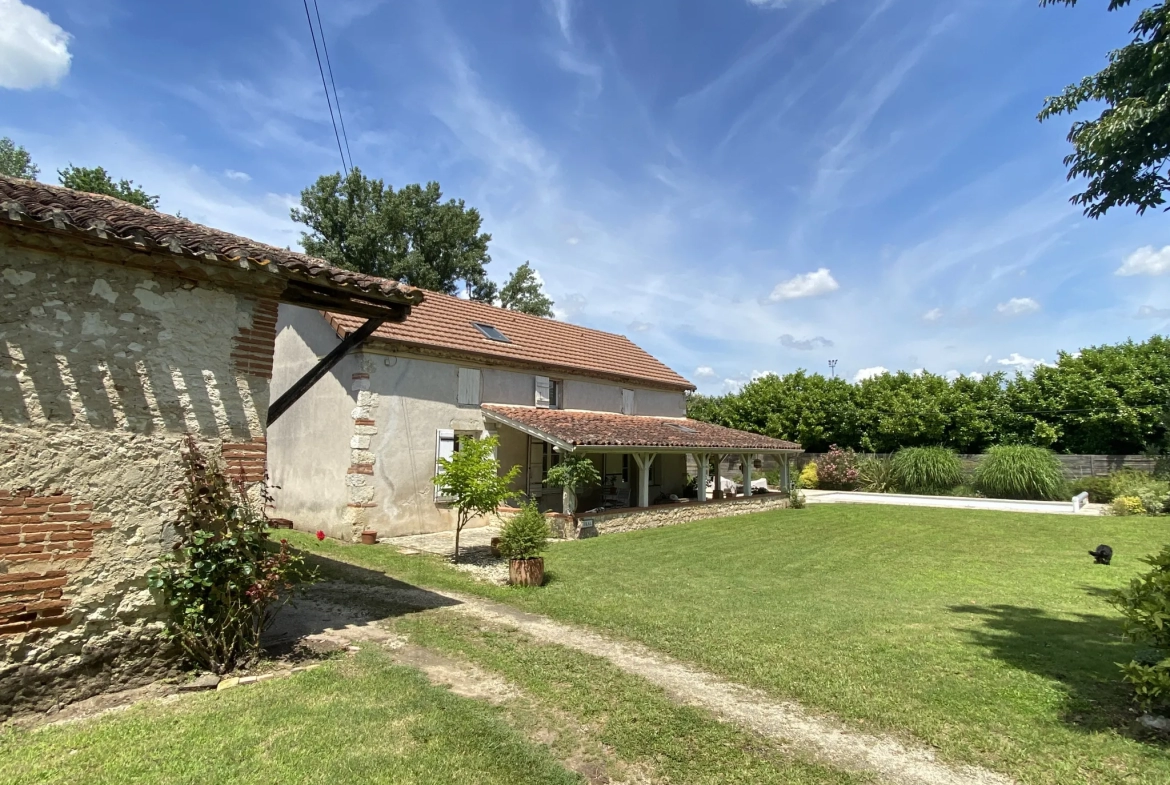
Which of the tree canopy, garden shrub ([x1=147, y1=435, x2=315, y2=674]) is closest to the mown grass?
garden shrub ([x1=147, y1=435, x2=315, y2=674])

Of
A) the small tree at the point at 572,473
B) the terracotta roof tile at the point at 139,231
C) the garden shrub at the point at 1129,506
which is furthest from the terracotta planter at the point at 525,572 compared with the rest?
the garden shrub at the point at 1129,506

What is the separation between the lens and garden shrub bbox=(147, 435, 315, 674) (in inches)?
173

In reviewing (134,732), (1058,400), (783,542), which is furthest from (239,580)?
(1058,400)

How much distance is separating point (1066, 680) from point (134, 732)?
6910mm

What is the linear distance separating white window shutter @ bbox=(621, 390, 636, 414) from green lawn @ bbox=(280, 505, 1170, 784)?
593cm

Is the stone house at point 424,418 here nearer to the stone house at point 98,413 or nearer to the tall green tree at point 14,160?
the stone house at point 98,413

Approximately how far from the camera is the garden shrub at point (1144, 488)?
58.5 ft

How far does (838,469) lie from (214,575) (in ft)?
88.4

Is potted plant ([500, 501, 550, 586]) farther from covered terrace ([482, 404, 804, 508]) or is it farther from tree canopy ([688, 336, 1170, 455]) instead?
tree canopy ([688, 336, 1170, 455])

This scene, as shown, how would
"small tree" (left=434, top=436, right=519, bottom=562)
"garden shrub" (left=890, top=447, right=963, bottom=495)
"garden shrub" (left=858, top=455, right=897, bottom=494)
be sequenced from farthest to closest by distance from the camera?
"garden shrub" (left=858, top=455, right=897, bottom=494), "garden shrub" (left=890, top=447, right=963, bottom=495), "small tree" (left=434, top=436, right=519, bottom=562)

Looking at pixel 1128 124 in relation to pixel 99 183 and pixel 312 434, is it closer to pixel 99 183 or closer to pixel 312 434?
pixel 312 434

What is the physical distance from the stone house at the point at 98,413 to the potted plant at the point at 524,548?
4.20m

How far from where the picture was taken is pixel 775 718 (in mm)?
4102

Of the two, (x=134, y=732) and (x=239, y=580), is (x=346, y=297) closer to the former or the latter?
(x=239, y=580)
